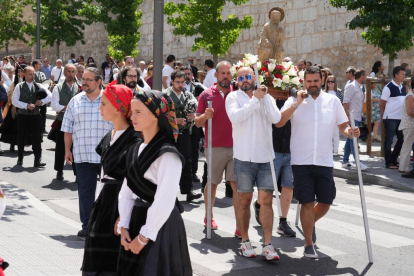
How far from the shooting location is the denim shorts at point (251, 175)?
24.9ft

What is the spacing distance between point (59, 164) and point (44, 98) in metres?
2.30

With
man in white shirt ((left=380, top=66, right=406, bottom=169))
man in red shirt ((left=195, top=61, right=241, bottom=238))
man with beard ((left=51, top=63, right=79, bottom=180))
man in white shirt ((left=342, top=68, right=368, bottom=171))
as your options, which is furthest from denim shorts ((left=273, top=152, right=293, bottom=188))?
man in white shirt ((left=342, top=68, right=368, bottom=171))

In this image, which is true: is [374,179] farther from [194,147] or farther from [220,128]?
[220,128]

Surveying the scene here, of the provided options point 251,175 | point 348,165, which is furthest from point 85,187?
point 348,165

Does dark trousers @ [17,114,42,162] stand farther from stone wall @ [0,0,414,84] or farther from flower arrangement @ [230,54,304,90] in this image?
stone wall @ [0,0,414,84]

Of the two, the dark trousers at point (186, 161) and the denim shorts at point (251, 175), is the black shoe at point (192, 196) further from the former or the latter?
the denim shorts at point (251, 175)

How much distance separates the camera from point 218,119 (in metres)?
8.99

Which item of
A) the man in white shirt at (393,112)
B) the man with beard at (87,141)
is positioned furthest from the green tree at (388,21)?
the man with beard at (87,141)

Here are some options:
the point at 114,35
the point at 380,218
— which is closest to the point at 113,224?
the point at 380,218

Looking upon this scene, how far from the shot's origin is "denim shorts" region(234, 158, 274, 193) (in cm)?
759

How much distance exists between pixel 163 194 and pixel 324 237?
176 inches

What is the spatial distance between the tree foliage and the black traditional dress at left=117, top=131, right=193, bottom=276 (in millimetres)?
12092

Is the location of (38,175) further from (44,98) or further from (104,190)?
(104,190)

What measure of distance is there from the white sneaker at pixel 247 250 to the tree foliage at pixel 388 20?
9486 millimetres
